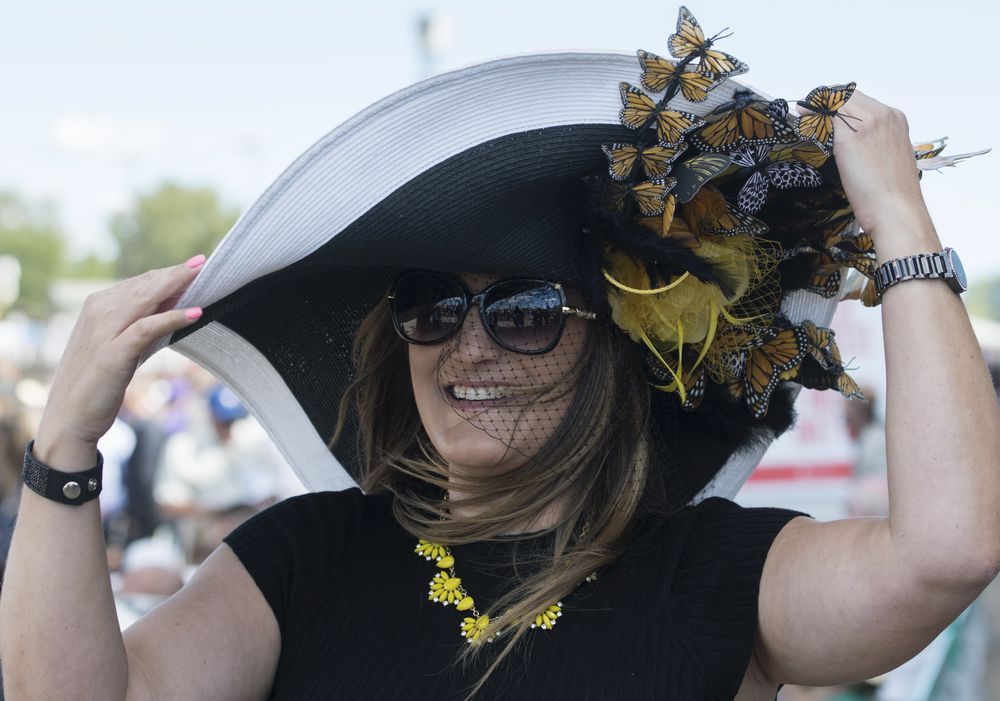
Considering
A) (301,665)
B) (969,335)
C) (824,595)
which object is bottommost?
(301,665)

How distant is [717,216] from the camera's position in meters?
1.79

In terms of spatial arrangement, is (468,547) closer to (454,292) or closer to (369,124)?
(454,292)

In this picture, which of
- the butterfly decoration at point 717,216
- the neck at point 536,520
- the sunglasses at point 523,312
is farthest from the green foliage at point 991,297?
the neck at point 536,520

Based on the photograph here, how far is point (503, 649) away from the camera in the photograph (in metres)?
1.69

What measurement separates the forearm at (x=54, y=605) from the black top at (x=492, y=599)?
0.35m

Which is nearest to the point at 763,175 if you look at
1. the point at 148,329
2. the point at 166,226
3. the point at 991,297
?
the point at 148,329

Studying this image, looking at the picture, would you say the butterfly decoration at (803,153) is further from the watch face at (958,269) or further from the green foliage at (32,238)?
the green foliage at (32,238)

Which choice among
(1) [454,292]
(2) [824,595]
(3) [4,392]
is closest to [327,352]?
(1) [454,292]

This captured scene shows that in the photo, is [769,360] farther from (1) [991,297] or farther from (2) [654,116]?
(1) [991,297]

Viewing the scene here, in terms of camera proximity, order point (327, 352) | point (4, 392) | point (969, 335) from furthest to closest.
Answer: point (4, 392) < point (327, 352) < point (969, 335)

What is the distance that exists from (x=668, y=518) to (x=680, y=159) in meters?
0.68

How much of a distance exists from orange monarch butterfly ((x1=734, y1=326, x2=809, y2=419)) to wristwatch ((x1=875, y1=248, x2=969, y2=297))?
45 cm

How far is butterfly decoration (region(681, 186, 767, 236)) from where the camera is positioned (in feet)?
5.83

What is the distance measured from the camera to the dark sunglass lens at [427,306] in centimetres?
194
